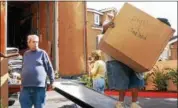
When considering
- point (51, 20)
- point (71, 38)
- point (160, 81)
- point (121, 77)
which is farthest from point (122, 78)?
point (160, 81)

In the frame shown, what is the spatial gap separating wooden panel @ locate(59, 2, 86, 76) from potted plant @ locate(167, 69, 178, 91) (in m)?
4.10

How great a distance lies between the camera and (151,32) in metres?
5.03

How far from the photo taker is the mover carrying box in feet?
16.1

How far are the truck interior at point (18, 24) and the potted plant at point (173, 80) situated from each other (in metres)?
4.38

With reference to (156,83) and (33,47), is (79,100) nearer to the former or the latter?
(33,47)

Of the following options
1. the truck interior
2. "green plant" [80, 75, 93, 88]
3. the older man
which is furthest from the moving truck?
the older man

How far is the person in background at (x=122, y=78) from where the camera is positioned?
4934 millimetres

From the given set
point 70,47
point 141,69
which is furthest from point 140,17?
point 70,47

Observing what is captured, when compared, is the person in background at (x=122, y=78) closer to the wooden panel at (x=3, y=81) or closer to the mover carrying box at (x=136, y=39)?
the mover carrying box at (x=136, y=39)

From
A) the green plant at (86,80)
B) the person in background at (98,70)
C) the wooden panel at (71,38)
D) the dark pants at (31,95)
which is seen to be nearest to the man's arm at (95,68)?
the person in background at (98,70)

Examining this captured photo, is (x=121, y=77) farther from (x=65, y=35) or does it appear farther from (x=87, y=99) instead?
(x=65, y=35)

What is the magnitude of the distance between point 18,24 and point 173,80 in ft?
15.6

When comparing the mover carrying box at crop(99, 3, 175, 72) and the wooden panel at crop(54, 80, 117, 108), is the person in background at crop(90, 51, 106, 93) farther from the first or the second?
the mover carrying box at crop(99, 3, 175, 72)

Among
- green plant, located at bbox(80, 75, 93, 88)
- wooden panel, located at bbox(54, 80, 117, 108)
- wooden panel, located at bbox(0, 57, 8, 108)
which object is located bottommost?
green plant, located at bbox(80, 75, 93, 88)
